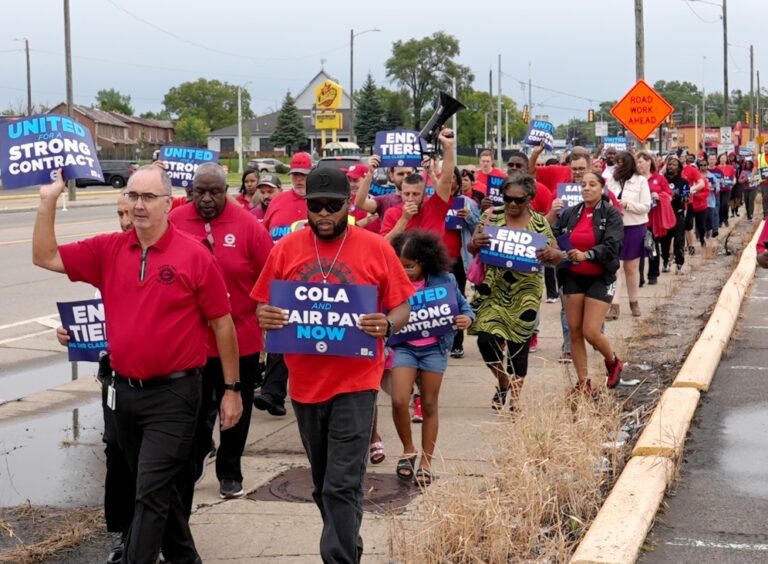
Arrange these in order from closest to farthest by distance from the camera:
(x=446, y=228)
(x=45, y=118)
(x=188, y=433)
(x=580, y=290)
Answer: (x=188, y=433)
(x=45, y=118)
(x=580, y=290)
(x=446, y=228)

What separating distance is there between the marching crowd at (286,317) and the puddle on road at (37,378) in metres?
2.28

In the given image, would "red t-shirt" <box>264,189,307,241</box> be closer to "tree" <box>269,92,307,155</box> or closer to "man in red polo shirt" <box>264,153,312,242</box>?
"man in red polo shirt" <box>264,153,312,242</box>

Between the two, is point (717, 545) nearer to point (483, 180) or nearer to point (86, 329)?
point (86, 329)

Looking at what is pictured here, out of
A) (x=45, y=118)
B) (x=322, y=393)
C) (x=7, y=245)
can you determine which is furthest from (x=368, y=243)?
(x=7, y=245)

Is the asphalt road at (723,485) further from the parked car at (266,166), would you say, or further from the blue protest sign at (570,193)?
the parked car at (266,166)

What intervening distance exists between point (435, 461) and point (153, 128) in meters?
157

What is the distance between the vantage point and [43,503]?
688 centimetres

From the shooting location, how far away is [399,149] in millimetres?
10930

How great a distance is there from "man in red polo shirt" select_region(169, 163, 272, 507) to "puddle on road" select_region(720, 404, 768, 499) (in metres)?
2.97

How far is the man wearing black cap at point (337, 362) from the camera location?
16.9 feet

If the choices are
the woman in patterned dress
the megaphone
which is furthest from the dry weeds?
the megaphone

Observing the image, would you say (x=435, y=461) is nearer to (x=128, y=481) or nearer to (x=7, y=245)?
(x=128, y=481)

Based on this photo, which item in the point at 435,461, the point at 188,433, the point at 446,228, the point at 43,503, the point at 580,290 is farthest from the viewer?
the point at 446,228

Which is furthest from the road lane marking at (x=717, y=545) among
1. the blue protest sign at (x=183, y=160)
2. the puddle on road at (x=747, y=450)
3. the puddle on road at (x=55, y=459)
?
the blue protest sign at (x=183, y=160)
